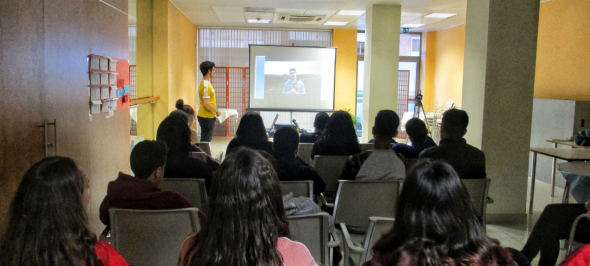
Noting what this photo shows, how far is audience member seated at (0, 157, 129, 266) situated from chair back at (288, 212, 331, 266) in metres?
0.93

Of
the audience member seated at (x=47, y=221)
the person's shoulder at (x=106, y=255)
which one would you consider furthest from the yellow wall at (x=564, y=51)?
the audience member seated at (x=47, y=221)

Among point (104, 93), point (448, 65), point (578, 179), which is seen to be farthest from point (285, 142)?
point (448, 65)

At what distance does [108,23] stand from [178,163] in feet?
6.16

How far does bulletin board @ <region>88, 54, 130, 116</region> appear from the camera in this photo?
387 centimetres

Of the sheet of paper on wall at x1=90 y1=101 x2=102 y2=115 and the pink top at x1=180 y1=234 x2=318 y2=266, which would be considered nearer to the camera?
the pink top at x1=180 y1=234 x2=318 y2=266

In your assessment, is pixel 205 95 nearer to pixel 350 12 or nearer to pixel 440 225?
pixel 350 12

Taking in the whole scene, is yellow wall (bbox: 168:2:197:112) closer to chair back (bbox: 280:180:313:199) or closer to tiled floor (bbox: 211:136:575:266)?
tiled floor (bbox: 211:136:575:266)

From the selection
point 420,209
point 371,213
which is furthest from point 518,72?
point 420,209

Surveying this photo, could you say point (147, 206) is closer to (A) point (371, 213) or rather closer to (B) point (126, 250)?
(B) point (126, 250)

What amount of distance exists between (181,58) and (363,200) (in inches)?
286

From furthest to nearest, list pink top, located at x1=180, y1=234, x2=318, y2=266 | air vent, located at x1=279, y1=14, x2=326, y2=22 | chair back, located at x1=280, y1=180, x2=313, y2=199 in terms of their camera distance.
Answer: air vent, located at x1=279, y1=14, x2=326, y2=22, chair back, located at x1=280, y1=180, x2=313, y2=199, pink top, located at x1=180, y1=234, x2=318, y2=266

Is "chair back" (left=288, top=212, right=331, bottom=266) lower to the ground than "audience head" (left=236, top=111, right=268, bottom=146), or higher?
lower

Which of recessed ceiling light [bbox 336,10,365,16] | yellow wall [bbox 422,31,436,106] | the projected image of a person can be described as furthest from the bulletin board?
yellow wall [bbox 422,31,436,106]

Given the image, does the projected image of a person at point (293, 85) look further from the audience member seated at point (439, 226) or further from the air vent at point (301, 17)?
the audience member seated at point (439, 226)
